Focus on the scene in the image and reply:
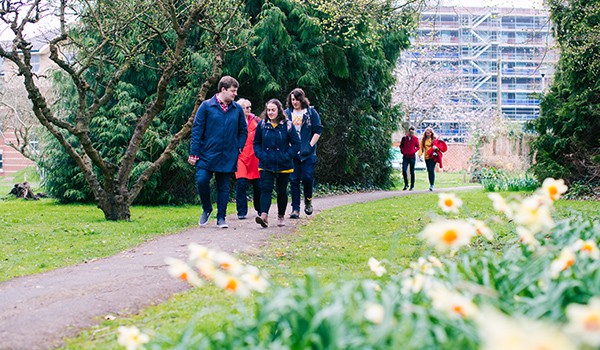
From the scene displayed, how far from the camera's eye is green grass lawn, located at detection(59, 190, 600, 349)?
4.61 m

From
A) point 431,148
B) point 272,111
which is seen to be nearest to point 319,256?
point 272,111

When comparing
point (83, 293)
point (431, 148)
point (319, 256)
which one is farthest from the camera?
point (431, 148)

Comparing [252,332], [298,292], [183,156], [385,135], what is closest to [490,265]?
[298,292]

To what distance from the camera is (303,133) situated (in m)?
11.9

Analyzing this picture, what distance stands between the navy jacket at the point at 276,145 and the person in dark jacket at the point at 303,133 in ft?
2.89

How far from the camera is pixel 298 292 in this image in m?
3.38

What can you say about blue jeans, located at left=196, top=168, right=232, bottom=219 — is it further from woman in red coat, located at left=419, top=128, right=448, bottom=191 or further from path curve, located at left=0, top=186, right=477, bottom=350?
woman in red coat, located at left=419, top=128, right=448, bottom=191

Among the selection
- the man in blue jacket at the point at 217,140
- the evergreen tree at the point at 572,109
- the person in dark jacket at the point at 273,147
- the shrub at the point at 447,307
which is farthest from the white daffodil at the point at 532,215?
the evergreen tree at the point at 572,109

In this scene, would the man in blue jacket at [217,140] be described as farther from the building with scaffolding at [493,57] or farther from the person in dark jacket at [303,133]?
the building with scaffolding at [493,57]

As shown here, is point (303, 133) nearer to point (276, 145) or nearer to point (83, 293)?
point (276, 145)

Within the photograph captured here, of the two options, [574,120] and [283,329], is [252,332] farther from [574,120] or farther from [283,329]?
[574,120]

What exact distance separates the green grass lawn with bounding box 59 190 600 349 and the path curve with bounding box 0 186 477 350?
0.21 metres

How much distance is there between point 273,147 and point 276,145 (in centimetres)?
6

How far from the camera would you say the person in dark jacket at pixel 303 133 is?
1181 centimetres
